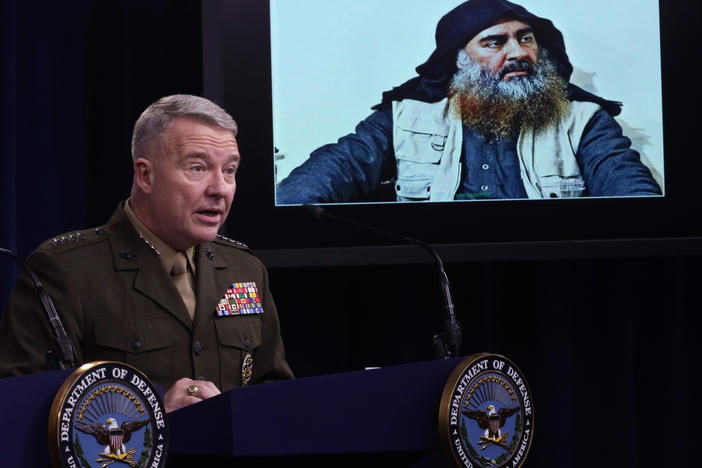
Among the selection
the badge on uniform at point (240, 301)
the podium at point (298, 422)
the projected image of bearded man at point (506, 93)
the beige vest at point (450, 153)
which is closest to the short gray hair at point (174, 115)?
the badge on uniform at point (240, 301)

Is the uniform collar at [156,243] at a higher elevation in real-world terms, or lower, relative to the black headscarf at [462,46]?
lower

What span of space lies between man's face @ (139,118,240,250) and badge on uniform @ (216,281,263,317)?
0.19 metres

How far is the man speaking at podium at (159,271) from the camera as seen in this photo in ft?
6.86

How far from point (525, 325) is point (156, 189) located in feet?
5.78

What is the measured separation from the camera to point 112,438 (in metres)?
1.31

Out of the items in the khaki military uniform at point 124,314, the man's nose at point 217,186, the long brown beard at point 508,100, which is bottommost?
the khaki military uniform at point 124,314

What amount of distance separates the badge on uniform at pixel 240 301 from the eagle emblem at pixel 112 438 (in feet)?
3.04

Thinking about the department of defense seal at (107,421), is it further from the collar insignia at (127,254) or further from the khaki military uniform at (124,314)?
the collar insignia at (127,254)

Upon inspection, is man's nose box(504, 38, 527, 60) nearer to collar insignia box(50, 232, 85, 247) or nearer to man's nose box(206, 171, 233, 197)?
man's nose box(206, 171, 233, 197)

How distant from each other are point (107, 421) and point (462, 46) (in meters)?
2.08

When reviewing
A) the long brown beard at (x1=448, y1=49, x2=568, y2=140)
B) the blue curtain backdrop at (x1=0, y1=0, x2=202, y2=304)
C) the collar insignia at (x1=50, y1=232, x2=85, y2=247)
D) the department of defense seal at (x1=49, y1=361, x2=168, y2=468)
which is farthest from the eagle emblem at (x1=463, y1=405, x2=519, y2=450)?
the blue curtain backdrop at (x1=0, y1=0, x2=202, y2=304)

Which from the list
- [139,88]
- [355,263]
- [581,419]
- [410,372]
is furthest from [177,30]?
[410,372]

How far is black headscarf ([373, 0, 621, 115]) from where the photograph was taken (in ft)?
10.3

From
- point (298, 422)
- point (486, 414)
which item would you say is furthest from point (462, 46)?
point (298, 422)
